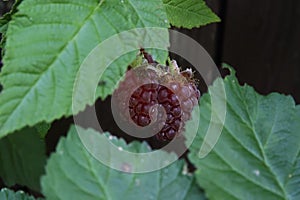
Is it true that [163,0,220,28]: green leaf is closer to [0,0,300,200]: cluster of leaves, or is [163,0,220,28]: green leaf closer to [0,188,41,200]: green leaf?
[0,0,300,200]: cluster of leaves

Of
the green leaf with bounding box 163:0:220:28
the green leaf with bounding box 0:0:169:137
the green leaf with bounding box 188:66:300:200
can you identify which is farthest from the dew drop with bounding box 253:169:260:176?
the green leaf with bounding box 163:0:220:28

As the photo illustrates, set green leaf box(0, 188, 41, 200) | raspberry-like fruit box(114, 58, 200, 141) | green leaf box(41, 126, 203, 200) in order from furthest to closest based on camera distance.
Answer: raspberry-like fruit box(114, 58, 200, 141) → green leaf box(0, 188, 41, 200) → green leaf box(41, 126, 203, 200)

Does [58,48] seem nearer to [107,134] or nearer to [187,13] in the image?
[107,134]

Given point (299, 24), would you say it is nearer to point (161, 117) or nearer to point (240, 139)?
point (161, 117)

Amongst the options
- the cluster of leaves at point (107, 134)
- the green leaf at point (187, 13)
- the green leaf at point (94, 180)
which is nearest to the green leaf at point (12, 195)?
the cluster of leaves at point (107, 134)

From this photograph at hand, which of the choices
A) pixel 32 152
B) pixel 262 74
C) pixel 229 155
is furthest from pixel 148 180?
pixel 262 74

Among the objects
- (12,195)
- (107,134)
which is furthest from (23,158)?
(107,134)

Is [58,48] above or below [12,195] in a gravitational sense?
above
